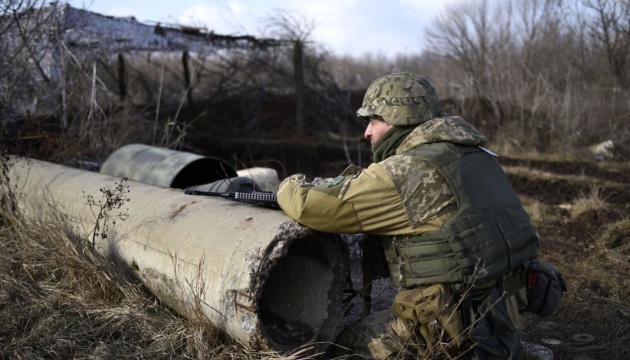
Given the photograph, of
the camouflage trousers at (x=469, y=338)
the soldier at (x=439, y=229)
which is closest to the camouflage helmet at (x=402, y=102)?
the soldier at (x=439, y=229)

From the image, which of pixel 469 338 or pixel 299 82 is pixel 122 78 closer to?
pixel 299 82

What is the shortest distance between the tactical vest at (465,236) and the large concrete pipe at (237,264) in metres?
0.53

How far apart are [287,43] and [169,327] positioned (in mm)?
11059

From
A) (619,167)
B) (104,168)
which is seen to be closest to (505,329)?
(104,168)

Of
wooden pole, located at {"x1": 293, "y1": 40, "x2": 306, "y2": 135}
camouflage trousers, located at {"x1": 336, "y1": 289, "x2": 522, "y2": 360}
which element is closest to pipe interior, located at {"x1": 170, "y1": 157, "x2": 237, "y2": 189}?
camouflage trousers, located at {"x1": 336, "y1": 289, "x2": 522, "y2": 360}

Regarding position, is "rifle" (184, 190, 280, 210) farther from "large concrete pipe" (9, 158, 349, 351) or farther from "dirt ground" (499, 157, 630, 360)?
"dirt ground" (499, 157, 630, 360)

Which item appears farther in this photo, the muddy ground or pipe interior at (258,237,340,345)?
→ the muddy ground

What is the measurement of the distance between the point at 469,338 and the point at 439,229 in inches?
21.3

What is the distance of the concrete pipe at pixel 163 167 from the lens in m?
5.66

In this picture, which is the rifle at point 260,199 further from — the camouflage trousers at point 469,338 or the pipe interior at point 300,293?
the camouflage trousers at point 469,338

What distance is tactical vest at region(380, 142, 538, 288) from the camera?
291cm

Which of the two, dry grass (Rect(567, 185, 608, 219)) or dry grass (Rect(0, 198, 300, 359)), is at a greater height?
dry grass (Rect(567, 185, 608, 219))

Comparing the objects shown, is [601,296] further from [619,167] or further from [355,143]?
[355,143]

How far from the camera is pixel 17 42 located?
826 cm
